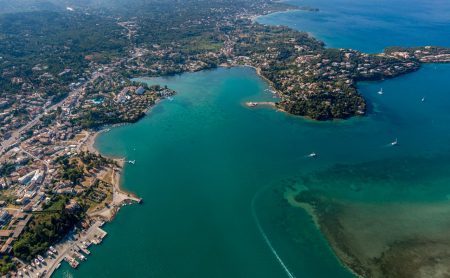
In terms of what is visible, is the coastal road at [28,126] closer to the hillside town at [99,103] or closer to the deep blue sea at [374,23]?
the hillside town at [99,103]

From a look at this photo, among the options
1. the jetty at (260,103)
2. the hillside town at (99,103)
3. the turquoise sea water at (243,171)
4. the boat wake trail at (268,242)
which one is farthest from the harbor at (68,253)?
the jetty at (260,103)

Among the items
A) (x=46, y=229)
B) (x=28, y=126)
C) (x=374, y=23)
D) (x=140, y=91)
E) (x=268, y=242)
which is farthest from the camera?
(x=374, y=23)

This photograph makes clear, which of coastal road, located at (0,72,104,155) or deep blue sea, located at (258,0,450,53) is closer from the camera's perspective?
coastal road, located at (0,72,104,155)

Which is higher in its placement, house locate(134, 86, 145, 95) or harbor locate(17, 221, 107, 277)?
house locate(134, 86, 145, 95)

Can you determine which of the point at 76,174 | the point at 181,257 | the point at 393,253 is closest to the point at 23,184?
the point at 76,174

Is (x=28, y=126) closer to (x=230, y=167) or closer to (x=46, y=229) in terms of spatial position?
(x=46, y=229)

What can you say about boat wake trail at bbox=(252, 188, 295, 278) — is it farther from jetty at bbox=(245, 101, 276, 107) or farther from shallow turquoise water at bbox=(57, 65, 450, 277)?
jetty at bbox=(245, 101, 276, 107)

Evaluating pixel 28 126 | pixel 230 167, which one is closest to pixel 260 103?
pixel 230 167

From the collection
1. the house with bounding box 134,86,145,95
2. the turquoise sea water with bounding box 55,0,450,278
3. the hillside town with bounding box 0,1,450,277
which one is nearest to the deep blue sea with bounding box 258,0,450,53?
the hillside town with bounding box 0,1,450,277

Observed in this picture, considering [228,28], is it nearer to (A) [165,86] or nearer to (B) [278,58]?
(B) [278,58]
